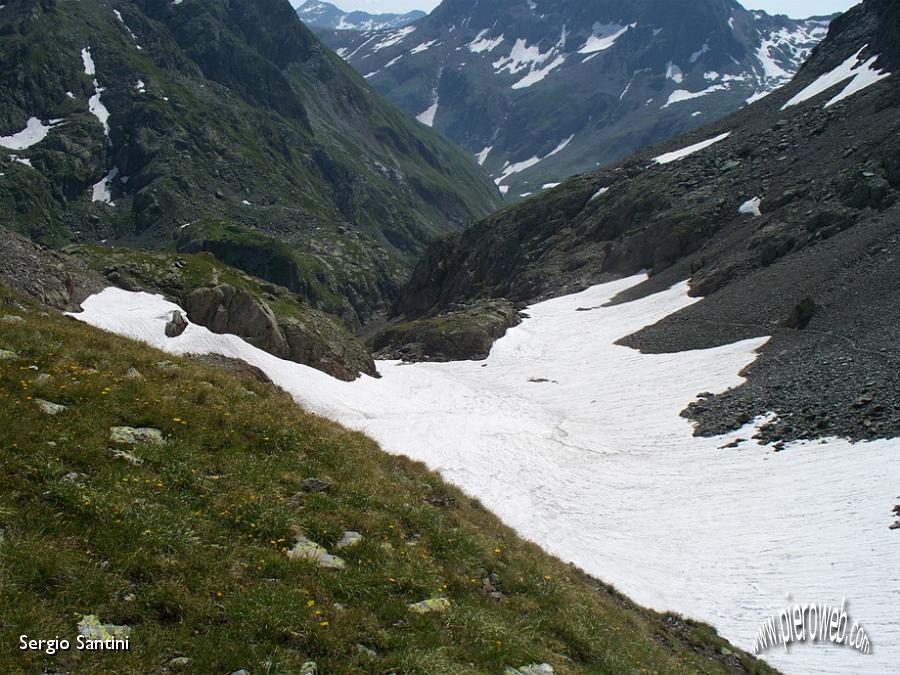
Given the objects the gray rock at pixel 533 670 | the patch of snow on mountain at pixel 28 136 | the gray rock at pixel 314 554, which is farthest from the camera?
the patch of snow on mountain at pixel 28 136

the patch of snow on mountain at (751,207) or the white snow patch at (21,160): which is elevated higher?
the white snow patch at (21,160)

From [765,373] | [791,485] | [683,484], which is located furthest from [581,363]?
[791,485]

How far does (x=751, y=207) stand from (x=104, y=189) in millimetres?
→ 167779

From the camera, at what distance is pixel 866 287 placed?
49250 millimetres

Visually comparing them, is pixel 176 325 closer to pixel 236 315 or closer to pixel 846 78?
pixel 236 315

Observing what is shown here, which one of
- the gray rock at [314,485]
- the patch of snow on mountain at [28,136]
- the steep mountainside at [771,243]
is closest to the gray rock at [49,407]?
the gray rock at [314,485]

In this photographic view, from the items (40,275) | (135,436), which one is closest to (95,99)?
(40,275)

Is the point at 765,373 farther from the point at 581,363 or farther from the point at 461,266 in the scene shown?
the point at 461,266

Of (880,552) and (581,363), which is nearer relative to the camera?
(880,552)

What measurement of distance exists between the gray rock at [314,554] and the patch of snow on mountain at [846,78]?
363 ft

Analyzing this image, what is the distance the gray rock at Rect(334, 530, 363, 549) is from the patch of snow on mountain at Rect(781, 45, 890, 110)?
109964 mm

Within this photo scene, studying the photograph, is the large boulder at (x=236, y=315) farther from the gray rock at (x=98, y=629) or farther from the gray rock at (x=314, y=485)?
the gray rock at (x=98, y=629)

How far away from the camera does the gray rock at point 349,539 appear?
10.3 m

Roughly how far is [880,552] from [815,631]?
4372 mm
